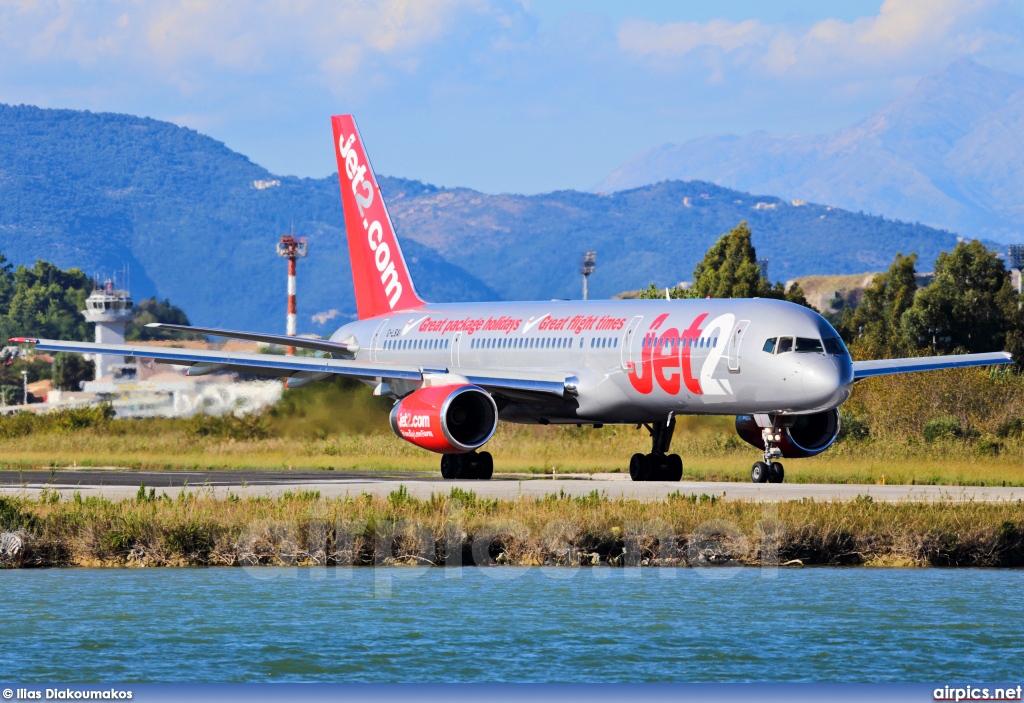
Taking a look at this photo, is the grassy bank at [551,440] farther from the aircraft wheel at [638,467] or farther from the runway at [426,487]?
the runway at [426,487]

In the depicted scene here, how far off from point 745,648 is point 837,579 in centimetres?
488

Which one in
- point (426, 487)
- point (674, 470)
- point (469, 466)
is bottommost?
point (426, 487)

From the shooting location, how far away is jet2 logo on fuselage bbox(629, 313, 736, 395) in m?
33.1

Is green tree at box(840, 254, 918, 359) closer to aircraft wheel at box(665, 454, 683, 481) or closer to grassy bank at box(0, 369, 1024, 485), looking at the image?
grassy bank at box(0, 369, 1024, 485)

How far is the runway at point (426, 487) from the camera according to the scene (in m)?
29.2

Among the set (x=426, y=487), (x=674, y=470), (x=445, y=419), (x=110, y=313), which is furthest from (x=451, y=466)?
(x=110, y=313)

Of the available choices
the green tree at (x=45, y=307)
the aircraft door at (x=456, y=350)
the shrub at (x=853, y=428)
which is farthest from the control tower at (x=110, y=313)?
the aircraft door at (x=456, y=350)

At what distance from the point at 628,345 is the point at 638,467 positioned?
112 inches

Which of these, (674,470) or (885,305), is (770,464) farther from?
(885,305)

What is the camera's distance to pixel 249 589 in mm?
21109

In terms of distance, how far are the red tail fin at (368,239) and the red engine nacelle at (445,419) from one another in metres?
10.5

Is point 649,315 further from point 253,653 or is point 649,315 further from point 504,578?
point 253,653

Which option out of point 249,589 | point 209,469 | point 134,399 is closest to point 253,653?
point 249,589

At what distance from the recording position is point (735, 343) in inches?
1291
